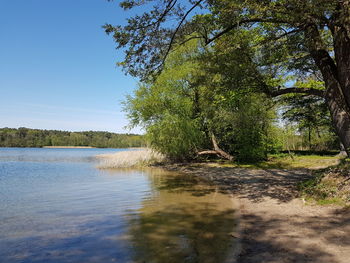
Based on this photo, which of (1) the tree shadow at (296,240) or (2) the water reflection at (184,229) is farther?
(2) the water reflection at (184,229)

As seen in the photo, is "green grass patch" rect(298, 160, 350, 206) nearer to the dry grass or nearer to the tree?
the tree

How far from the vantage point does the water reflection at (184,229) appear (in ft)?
14.5

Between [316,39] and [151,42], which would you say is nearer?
[316,39]

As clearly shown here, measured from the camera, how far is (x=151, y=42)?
8.14 m

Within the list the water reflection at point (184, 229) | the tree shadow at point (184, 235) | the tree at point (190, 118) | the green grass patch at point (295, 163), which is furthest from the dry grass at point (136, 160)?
the tree shadow at point (184, 235)

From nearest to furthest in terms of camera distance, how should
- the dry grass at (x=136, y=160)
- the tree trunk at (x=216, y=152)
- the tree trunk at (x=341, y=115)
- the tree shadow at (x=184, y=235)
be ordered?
the tree shadow at (x=184, y=235) < the tree trunk at (x=341, y=115) < the tree trunk at (x=216, y=152) < the dry grass at (x=136, y=160)

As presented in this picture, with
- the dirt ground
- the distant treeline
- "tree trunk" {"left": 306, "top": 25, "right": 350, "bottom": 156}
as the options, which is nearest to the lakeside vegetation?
"tree trunk" {"left": 306, "top": 25, "right": 350, "bottom": 156}

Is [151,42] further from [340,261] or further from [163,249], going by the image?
[340,261]

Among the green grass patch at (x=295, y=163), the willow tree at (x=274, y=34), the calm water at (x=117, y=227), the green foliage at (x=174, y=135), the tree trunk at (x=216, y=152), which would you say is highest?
the willow tree at (x=274, y=34)

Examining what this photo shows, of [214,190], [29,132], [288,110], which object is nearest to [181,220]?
[214,190]

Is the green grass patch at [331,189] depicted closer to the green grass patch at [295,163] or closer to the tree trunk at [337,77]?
the tree trunk at [337,77]

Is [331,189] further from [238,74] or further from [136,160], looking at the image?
[136,160]

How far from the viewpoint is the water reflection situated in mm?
4407

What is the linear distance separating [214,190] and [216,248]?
6194 mm
